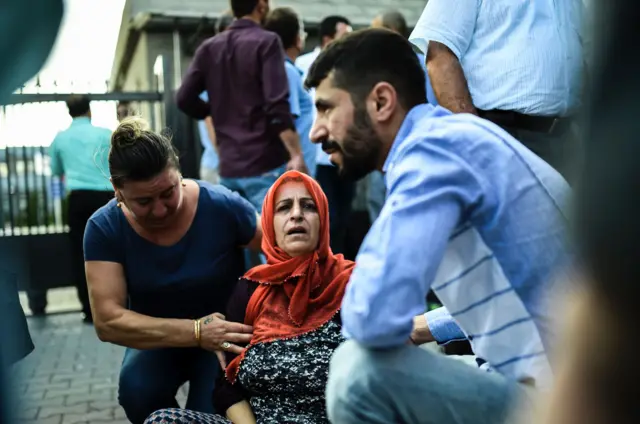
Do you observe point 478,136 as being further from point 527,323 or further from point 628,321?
point 628,321

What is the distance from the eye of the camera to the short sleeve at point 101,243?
3.08 metres

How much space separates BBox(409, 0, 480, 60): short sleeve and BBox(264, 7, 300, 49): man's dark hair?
2.44 m

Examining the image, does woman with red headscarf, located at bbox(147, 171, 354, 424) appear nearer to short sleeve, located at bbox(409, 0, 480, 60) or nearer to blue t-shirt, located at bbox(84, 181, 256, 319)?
blue t-shirt, located at bbox(84, 181, 256, 319)

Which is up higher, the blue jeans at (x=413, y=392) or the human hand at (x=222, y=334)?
the blue jeans at (x=413, y=392)

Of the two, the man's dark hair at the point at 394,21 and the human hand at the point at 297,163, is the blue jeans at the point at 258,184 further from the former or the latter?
the man's dark hair at the point at 394,21

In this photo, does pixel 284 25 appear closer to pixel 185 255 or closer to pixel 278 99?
pixel 278 99

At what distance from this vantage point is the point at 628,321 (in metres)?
0.82

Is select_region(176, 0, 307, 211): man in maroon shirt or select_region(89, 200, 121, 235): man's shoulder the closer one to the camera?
select_region(89, 200, 121, 235): man's shoulder

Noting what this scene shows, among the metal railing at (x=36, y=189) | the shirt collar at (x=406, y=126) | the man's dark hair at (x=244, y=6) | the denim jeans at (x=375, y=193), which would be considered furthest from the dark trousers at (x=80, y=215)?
the shirt collar at (x=406, y=126)

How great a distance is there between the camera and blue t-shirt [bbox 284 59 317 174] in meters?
5.09

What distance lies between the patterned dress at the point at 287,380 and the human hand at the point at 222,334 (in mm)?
84

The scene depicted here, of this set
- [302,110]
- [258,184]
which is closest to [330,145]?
[258,184]

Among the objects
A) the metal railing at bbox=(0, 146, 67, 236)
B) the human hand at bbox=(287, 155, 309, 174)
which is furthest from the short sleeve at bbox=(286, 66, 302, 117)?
the metal railing at bbox=(0, 146, 67, 236)

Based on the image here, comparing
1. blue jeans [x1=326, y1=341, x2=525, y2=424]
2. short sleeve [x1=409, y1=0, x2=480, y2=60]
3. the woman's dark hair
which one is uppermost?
short sleeve [x1=409, y1=0, x2=480, y2=60]
